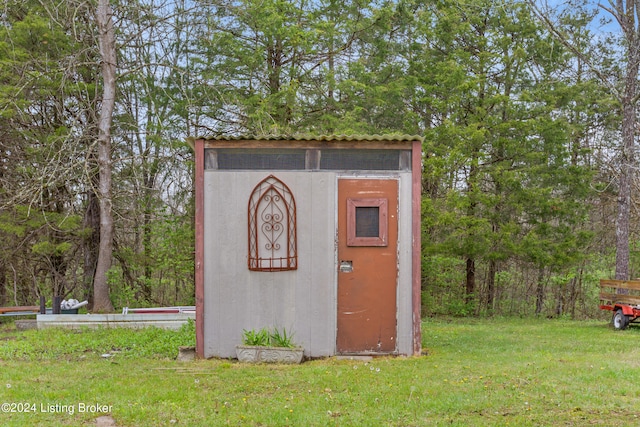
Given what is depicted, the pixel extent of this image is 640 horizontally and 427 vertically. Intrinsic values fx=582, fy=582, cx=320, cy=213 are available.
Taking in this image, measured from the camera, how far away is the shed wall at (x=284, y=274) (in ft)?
26.1

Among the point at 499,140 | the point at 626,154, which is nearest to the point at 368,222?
the point at 626,154

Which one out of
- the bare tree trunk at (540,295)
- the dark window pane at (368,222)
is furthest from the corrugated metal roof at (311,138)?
the bare tree trunk at (540,295)

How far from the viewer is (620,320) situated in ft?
38.4

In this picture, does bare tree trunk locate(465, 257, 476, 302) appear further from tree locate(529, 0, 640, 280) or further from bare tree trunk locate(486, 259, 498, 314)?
tree locate(529, 0, 640, 280)

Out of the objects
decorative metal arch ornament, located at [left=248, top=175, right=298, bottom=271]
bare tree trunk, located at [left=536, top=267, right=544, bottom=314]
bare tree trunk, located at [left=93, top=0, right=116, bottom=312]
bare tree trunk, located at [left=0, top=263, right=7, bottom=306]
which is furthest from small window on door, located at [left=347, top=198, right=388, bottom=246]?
bare tree trunk, located at [left=0, top=263, right=7, bottom=306]

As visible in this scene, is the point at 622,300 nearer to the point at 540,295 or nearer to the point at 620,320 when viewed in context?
the point at 620,320

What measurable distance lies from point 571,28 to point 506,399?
13.3 metres

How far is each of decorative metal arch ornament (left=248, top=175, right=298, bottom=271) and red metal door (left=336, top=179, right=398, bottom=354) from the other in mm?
674

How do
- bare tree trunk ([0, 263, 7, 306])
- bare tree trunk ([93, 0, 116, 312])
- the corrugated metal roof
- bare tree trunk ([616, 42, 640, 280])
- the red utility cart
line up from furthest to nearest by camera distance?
bare tree trunk ([0, 263, 7, 306]) < bare tree trunk ([93, 0, 116, 312]) < bare tree trunk ([616, 42, 640, 280]) < the red utility cart < the corrugated metal roof

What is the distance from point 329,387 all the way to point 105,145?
30.5 ft

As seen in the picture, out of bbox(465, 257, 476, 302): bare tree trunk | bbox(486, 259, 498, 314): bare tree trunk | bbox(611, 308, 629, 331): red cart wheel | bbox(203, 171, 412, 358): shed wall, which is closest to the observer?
bbox(203, 171, 412, 358): shed wall

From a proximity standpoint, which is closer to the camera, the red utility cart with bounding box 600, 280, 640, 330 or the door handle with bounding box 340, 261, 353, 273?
the door handle with bounding box 340, 261, 353, 273

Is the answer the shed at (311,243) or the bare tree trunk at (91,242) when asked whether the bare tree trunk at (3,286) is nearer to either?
the bare tree trunk at (91,242)

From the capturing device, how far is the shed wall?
7949 millimetres
